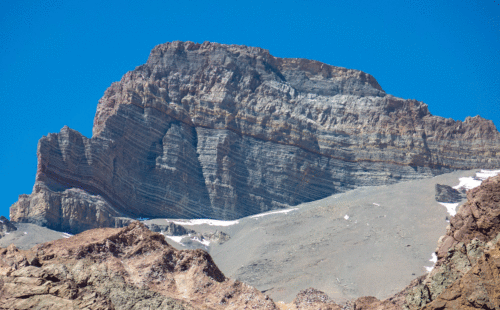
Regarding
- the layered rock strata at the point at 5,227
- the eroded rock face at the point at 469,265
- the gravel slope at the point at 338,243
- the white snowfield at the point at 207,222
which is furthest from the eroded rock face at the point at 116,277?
the white snowfield at the point at 207,222

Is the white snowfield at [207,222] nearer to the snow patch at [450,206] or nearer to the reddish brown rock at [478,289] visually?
the snow patch at [450,206]

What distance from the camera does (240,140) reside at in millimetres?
135625

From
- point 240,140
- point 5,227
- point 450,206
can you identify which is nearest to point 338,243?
point 450,206

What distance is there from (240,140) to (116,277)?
11769 centimetres

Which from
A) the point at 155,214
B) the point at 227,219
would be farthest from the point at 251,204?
the point at 155,214

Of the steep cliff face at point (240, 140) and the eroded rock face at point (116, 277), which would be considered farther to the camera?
the steep cliff face at point (240, 140)

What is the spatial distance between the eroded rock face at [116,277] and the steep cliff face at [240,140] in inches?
3714

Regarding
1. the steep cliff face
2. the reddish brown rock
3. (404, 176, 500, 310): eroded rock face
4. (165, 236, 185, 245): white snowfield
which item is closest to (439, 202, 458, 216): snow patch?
the steep cliff face

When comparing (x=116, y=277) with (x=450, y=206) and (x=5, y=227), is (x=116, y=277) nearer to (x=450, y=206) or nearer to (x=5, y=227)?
(x=5, y=227)

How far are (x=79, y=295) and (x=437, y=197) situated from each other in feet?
318

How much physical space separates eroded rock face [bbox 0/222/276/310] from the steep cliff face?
94.3 metres

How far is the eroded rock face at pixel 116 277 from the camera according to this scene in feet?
54.0

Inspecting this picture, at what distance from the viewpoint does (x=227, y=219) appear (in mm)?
122688

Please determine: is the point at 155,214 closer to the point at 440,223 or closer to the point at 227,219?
the point at 227,219
